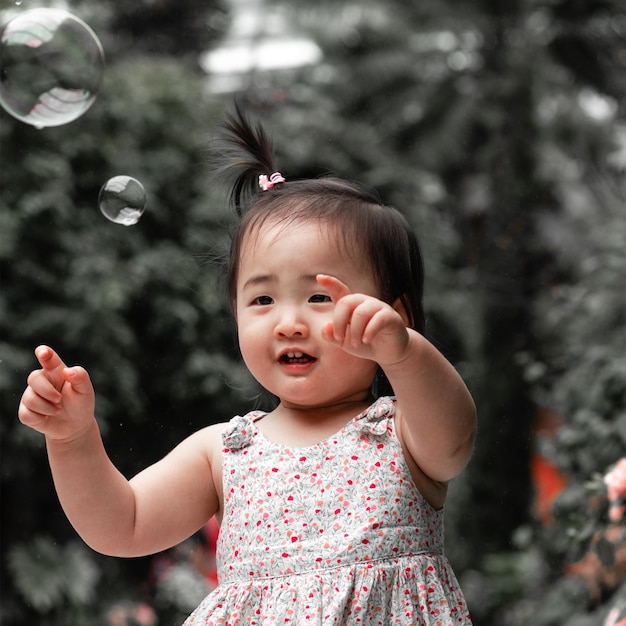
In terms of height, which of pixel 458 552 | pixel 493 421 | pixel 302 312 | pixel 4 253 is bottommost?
pixel 458 552

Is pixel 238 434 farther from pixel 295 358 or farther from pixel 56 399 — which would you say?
pixel 56 399

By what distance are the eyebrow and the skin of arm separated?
0.43ft

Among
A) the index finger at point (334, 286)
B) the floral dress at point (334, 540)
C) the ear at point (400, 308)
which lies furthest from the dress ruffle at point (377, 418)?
the index finger at point (334, 286)

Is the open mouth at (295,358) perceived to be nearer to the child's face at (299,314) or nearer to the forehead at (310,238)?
the child's face at (299,314)

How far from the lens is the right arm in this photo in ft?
3.76

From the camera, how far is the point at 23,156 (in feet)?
9.50

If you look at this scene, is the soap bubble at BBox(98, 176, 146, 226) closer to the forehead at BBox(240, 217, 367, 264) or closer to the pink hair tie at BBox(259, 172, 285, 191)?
the pink hair tie at BBox(259, 172, 285, 191)

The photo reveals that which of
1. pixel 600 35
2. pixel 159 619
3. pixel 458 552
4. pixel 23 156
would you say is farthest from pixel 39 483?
pixel 600 35

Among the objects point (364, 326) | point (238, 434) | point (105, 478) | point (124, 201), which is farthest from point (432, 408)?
point (124, 201)

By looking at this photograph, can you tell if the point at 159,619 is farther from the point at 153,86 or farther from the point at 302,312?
the point at 302,312

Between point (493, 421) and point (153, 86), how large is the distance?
5.23ft

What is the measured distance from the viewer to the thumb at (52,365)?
3.67 ft

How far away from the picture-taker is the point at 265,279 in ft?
4.06

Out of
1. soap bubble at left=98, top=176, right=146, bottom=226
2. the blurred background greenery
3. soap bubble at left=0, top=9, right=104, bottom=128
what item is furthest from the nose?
soap bubble at left=0, top=9, right=104, bottom=128
